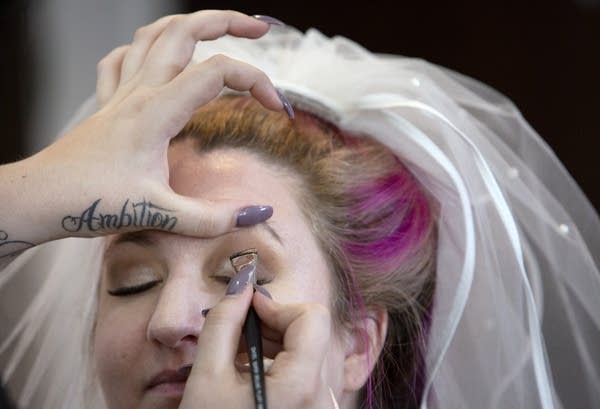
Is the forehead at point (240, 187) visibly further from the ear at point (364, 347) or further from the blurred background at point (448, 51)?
the blurred background at point (448, 51)

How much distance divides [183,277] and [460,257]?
395mm

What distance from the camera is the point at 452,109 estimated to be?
1.20 m

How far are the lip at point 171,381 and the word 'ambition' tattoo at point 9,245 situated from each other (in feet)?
0.67

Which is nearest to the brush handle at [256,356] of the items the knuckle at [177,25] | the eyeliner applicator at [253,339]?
the eyeliner applicator at [253,339]

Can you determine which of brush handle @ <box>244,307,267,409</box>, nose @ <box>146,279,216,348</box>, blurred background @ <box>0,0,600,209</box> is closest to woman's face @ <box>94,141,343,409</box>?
nose @ <box>146,279,216,348</box>

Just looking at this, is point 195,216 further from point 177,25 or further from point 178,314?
point 177,25

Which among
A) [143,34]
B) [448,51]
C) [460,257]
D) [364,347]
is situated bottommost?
[364,347]

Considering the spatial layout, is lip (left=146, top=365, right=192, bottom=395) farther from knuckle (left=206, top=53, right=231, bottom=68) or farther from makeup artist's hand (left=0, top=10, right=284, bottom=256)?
knuckle (left=206, top=53, right=231, bottom=68)

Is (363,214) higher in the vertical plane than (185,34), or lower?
lower

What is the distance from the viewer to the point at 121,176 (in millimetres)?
932

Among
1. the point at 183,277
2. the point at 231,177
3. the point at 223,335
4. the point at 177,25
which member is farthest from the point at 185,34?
the point at 223,335

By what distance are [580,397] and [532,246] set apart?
0.67 feet

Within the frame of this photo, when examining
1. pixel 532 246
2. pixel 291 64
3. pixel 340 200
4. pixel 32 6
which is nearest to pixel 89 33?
pixel 32 6

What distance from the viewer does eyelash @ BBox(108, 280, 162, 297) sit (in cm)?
103
